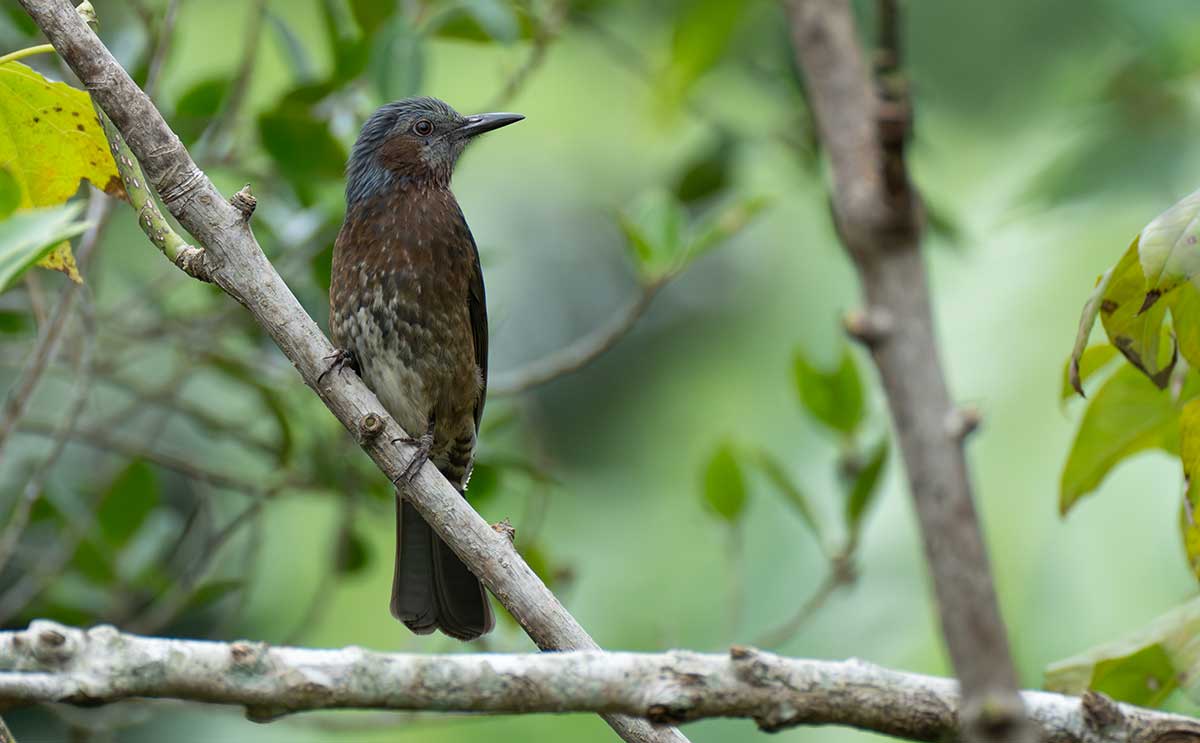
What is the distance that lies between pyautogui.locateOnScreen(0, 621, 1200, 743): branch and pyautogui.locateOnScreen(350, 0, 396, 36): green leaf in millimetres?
2382

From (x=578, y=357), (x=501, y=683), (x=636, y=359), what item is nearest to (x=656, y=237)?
(x=578, y=357)

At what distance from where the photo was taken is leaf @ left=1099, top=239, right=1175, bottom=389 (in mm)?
1628

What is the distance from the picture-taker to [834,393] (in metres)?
3.40

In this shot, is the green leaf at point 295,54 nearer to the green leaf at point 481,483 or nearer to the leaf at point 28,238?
the green leaf at point 481,483

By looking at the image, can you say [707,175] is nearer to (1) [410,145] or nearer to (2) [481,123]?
(2) [481,123]

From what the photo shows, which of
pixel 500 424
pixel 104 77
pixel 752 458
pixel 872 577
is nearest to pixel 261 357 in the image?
pixel 500 424

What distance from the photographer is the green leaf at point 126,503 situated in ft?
11.0

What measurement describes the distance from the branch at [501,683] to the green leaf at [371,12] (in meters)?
2.38

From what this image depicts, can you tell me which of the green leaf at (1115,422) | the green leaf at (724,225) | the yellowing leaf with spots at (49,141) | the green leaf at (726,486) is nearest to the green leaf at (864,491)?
the green leaf at (726,486)

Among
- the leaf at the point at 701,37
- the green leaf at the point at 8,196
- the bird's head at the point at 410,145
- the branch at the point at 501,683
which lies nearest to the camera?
the branch at the point at 501,683

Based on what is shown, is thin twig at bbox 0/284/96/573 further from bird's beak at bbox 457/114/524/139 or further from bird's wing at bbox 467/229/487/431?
bird's beak at bbox 457/114/524/139

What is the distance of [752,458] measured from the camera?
12.0 ft

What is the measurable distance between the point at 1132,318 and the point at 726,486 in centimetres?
186

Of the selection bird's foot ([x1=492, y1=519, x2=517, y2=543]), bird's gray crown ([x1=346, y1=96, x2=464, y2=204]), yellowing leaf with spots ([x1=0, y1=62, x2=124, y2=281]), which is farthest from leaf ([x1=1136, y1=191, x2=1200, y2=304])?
bird's gray crown ([x1=346, y1=96, x2=464, y2=204])
